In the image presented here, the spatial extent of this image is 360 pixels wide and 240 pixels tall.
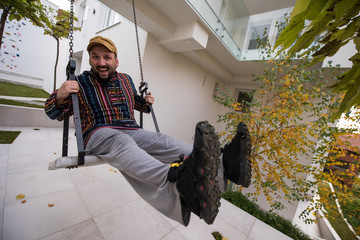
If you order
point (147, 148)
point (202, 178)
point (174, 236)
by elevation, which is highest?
point (202, 178)

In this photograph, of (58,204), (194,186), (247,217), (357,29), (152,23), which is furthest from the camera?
(152,23)

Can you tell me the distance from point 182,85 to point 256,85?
293cm

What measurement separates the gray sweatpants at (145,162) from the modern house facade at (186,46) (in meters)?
2.34

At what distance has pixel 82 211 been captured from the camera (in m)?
1.54

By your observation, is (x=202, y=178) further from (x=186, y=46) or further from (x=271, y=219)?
(x=186, y=46)

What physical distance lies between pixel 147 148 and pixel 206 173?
2.63 feet

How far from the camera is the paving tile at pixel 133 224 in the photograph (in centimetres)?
140

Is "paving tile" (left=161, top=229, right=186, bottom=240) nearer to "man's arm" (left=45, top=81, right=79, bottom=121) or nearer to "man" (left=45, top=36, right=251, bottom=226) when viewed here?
"man" (left=45, top=36, right=251, bottom=226)

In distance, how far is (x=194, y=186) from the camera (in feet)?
2.38

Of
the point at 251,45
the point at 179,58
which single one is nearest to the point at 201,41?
the point at 179,58

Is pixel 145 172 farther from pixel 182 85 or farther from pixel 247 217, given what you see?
pixel 182 85

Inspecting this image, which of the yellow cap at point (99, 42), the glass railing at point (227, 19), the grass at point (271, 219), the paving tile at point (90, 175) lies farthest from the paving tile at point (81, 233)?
the glass railing at point (227, 19)

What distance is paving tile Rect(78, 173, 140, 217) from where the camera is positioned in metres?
1.65

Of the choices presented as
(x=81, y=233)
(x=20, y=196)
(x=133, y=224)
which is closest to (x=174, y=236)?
(x=133, y=224)
